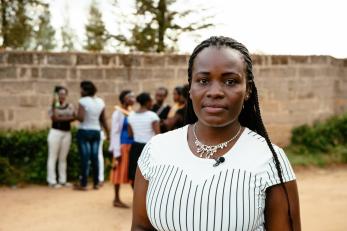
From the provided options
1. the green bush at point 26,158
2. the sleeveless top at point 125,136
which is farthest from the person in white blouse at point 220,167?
the green bush at point 26,158

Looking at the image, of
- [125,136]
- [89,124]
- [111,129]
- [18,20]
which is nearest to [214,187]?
[125,136]

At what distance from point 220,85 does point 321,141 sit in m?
8.55

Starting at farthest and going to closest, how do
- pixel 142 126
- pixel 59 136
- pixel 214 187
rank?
pixel 59 136 < pixel 142 126 < pixel 214 187

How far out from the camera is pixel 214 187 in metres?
1.60

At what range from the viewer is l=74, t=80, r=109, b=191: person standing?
271 inches

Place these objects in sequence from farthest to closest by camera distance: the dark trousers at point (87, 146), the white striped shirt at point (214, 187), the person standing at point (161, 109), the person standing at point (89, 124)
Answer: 1. the dark trousers at point (87, 146)
2. the person standing at point (89, 124)
3. the person standing at point (161, 109)
4. the white striped shirt at point (214, 187)

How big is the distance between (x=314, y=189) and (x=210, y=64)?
20.6 feet

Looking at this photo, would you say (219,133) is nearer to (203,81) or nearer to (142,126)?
(203,81)

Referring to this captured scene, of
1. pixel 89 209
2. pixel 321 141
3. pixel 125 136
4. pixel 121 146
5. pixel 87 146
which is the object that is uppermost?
pixel 125 136

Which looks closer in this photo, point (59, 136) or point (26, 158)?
point (59, 136)

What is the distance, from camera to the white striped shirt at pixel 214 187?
5.15 ft

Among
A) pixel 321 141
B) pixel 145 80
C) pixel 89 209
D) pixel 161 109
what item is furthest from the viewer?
pixel 321 141

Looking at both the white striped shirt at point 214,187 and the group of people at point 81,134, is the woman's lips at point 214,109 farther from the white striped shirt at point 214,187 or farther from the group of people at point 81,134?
the group of people at point 81,134

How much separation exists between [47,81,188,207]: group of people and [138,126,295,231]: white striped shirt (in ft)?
12.7
